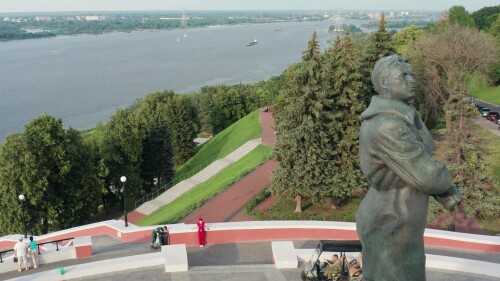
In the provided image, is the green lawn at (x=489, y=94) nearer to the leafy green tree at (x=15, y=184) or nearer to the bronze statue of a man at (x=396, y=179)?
A: the leafy green tree at (x=15, y=184)

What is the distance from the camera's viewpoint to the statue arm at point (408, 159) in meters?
4.15

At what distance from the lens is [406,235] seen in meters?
4.51

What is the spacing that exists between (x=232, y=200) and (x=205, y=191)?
3.80 m

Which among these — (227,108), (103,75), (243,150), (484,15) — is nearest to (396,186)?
(243,150)

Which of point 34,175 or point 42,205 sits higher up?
point 34,175

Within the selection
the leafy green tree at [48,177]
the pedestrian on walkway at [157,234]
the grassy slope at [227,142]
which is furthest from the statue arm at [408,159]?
the grassy slope at [227,142]

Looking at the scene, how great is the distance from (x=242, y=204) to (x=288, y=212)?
291 centimetres

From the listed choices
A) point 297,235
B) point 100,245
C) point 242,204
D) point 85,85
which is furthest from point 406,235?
point 85,85

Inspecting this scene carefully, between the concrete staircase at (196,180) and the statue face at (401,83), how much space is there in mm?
26675

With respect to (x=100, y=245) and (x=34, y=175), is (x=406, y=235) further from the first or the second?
(x=34, y=175)

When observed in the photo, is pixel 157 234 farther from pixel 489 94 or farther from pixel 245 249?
pixel 489 94

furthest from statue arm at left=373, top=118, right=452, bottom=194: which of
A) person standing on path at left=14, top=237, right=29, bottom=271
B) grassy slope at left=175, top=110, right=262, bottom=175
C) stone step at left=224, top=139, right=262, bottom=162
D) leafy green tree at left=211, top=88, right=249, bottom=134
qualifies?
leafy green tree at left=211, top=88, right=249, bottom=134

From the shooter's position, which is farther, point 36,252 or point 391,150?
point 36,252

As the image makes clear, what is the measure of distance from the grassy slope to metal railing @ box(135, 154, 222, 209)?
0.60 ft
